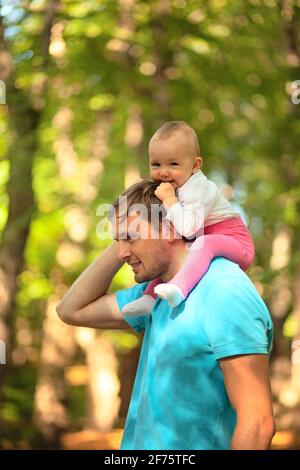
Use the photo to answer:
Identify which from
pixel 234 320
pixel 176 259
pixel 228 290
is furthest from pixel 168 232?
pixel 234 320

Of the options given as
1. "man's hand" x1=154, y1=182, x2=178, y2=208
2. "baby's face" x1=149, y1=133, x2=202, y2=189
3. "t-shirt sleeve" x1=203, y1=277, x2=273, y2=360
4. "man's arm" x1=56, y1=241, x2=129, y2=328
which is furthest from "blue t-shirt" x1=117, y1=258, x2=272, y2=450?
"man's arm" x1=56, y1=241, x2=129, y2=328

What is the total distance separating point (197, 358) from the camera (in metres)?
2.98

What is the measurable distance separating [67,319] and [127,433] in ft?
2.71

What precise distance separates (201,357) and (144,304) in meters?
0.58

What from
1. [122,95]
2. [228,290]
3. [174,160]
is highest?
[122,95]

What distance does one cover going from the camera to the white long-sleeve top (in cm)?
320

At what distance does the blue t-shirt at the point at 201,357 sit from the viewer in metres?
2.86

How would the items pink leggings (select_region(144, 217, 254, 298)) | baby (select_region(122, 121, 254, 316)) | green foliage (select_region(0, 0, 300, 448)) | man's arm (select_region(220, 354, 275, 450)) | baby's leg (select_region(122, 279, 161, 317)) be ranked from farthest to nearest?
1. green foliage (select_region(0, 0, 300, 448))
2. baby's leg (select_region(122, 279, 161, 317))
3. baby (select_region(122, 121, 254, 316))
4. pink leggings (select_region(144, 217, 254, 298))
5. man's arm (select_region(220, 354, 275, 450))

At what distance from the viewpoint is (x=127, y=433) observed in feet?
11.0

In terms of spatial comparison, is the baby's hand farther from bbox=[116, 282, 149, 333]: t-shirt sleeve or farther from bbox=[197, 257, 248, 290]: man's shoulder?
bbox=[116, 282, 149, 333]: t-shirt sleeve

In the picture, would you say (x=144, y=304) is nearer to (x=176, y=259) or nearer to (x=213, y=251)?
(x=176, y=259)

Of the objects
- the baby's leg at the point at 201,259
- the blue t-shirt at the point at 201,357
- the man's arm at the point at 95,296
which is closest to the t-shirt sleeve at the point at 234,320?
the blue t-shirt at the point at 201,357

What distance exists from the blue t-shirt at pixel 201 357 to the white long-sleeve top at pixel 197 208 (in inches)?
6.9

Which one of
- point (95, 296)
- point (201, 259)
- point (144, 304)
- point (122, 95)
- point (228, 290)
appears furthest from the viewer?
point (122, 95)
